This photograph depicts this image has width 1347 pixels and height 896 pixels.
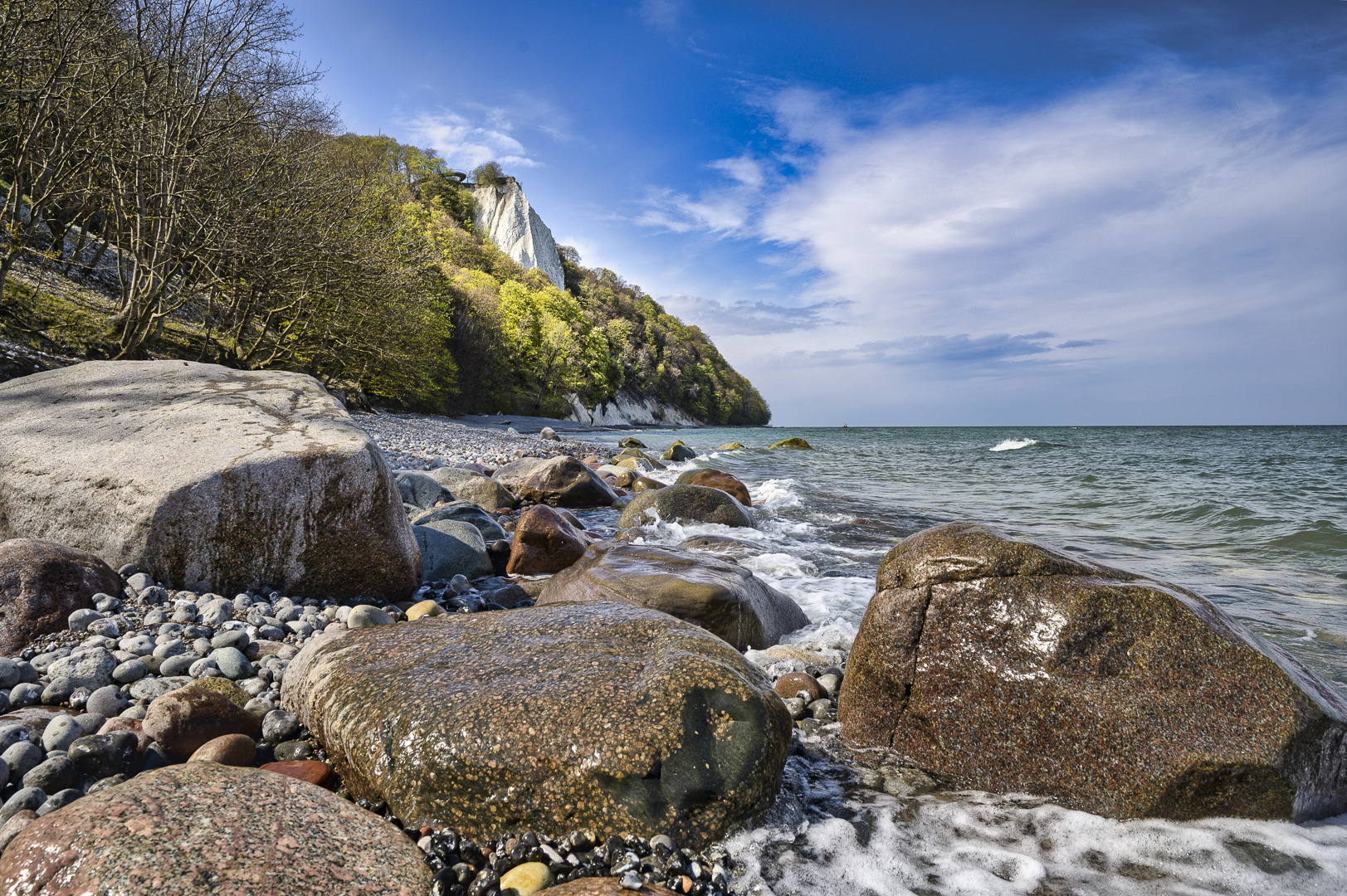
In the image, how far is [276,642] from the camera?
3502mm

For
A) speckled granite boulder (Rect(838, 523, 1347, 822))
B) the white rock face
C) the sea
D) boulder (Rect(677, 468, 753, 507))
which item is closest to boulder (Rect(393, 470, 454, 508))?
the sea

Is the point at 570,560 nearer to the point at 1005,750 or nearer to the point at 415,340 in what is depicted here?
the point at 1005,750

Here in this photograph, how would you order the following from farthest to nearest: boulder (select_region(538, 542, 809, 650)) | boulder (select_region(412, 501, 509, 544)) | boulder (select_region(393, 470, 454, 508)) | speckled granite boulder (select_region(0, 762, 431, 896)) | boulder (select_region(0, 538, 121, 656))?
boulder (select_region(393, 470, 454, 508)) < boulder (select_region(412, 501, 509, 544)) < boulder (select_region(538, 542, 809, 650)) < boulder (select_region(0, 538, 121, 656)) < speckled granite boulder (select_region(0, 762, 431, 896))

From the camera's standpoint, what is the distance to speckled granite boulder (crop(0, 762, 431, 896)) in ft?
5.32

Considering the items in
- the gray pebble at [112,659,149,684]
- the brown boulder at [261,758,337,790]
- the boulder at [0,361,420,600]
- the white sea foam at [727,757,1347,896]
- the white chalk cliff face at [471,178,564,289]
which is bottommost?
the white sea foam at [727,757,1347,896]

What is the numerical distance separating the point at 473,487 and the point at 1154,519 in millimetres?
12081

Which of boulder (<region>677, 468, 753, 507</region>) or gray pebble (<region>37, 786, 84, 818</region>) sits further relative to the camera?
boulder (<region>677, 468, 753, 507</region>)

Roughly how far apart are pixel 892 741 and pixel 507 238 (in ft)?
226

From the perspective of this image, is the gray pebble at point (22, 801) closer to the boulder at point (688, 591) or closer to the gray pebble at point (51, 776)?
the gray pebble at point (51, 776)

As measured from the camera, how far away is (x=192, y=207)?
11.6 meters

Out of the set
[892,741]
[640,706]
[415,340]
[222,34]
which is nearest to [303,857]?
[640,706]

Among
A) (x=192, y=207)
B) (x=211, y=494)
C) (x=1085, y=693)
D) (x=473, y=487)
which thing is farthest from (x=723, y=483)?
(x=192, y=207)

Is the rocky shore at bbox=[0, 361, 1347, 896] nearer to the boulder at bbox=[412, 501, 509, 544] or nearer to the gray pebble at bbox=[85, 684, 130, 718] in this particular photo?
the gray pebble at bbox=[85, 684, 130, 718]

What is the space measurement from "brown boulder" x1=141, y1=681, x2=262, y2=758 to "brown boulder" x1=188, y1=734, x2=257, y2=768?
0.19ft
